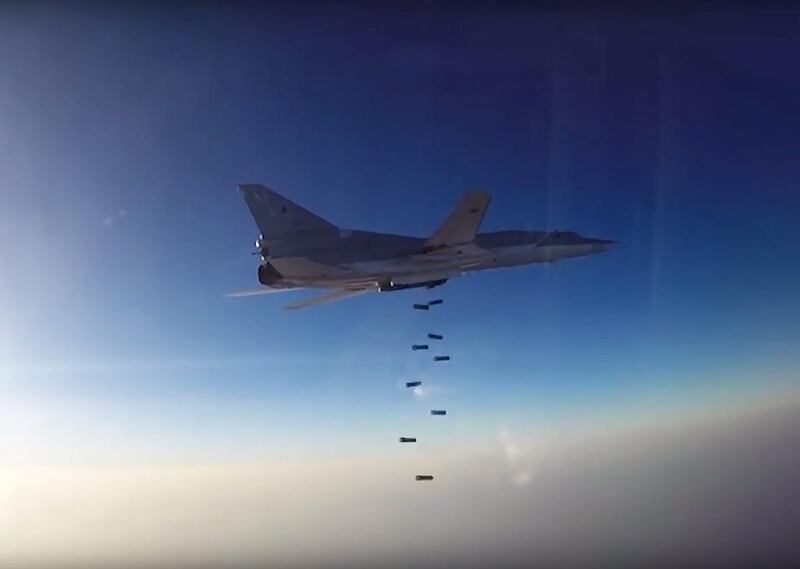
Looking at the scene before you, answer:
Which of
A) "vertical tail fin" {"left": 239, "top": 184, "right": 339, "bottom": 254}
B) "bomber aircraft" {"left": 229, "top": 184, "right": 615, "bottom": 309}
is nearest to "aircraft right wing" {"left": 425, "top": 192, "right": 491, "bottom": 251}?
"bomber aircraft" {"left": 229, "top": 184, "right": 615, "bottom": 309}

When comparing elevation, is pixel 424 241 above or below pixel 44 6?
below

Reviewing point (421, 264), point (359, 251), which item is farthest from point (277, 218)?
point (421, 264)

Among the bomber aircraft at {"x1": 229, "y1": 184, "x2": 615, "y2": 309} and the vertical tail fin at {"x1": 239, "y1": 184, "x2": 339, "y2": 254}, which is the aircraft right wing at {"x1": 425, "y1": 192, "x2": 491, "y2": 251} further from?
the vertical tail fin at {"x1": 239, "y1": 184, "x2": 339, "y2": 254}

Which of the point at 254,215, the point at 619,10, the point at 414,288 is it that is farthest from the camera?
the point at 414,288

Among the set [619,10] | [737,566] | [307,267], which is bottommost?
[737,566]

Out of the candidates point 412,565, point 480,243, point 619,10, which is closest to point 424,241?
point 480,243

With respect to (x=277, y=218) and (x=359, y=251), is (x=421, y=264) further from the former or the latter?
(x=277, y=218)

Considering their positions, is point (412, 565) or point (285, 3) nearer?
point (285, 3)

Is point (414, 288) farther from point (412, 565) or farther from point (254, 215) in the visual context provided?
point (412, 565)
